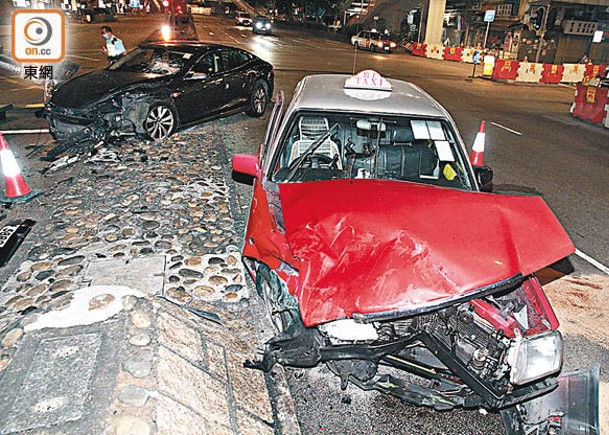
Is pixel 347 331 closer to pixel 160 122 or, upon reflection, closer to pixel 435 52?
pixel 160 122

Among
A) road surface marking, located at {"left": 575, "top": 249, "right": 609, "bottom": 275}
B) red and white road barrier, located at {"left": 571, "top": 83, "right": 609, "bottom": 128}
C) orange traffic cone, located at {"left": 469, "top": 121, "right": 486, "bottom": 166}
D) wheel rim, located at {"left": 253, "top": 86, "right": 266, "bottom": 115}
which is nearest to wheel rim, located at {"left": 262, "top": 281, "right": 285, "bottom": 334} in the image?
road surface marking, located at {"left": 575, "top": 249, "right": 609, "bottom": 275}

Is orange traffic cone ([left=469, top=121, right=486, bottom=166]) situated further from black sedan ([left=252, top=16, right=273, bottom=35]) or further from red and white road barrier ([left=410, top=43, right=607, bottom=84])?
black sedan ([left=252, top=16, right=273, bottom=35])

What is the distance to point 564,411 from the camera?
294 cm

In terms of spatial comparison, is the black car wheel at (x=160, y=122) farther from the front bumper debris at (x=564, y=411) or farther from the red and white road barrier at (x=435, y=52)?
the red and white road barrier at (x=435, y=52)

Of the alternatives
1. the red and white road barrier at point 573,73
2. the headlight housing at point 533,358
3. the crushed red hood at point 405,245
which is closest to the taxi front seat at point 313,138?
the crushed red hood at point 405,245

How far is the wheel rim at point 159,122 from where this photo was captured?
28.0 feet

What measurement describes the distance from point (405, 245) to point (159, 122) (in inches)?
275

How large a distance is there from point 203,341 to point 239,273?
4.76 feet

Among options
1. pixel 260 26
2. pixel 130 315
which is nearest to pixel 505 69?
pixel 130 315

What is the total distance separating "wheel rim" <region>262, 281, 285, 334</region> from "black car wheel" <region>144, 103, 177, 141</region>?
19.6 feet

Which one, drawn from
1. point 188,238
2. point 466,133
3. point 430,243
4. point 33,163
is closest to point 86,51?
point 33,163

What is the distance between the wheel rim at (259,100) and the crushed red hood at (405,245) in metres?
8.06

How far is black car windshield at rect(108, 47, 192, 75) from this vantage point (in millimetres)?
9117

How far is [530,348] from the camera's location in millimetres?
2668
